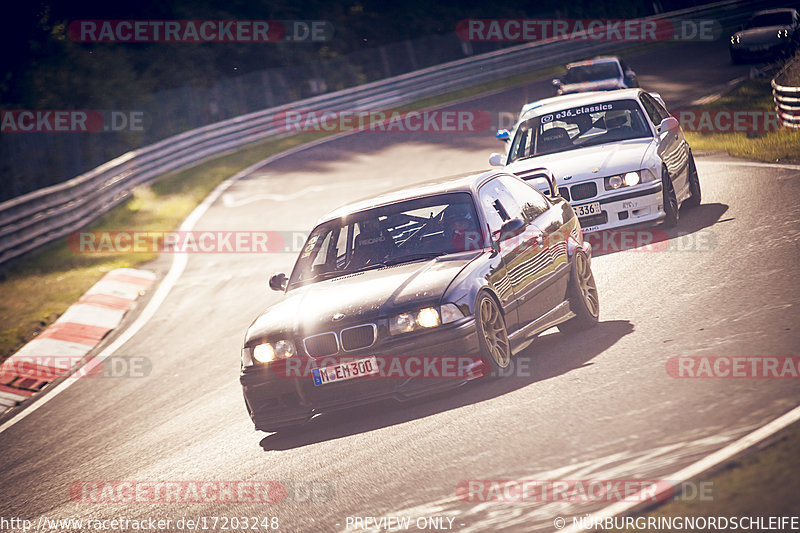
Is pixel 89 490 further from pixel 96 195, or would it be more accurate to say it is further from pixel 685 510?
pixel 96 195

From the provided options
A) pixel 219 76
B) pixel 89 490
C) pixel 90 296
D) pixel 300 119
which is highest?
pixel 219 76

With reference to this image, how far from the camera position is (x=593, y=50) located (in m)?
42.0

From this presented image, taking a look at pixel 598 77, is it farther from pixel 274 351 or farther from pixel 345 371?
pixel 345 371

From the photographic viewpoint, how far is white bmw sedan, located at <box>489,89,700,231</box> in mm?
12180

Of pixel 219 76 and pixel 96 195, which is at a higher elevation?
pixel 219 76

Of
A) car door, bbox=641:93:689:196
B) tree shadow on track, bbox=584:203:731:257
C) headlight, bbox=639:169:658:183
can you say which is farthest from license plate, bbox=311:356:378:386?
car door, bbox=641:93:689:196

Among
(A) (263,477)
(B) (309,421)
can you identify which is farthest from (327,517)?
(B) (309,421)

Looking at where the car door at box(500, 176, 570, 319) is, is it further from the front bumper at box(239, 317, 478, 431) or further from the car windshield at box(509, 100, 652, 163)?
the car windshield at box(509, 100, 652, 163)

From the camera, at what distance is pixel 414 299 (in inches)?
282

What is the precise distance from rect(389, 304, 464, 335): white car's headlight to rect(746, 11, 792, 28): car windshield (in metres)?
30.2

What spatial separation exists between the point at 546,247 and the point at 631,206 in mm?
3792

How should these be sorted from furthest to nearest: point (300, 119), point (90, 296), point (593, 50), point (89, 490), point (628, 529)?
point (593, 50), point (300, 119), point (90, 296), point (89, 490), point (628, 529)

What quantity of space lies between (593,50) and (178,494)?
37754mm

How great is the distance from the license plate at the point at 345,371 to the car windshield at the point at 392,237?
1217mm
